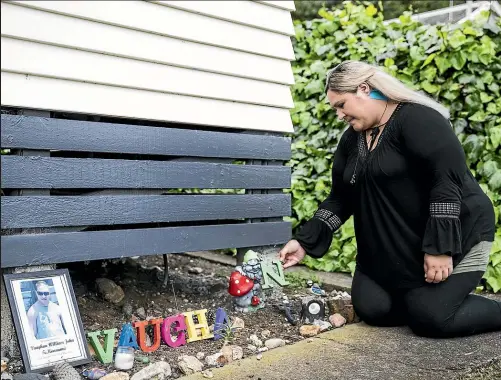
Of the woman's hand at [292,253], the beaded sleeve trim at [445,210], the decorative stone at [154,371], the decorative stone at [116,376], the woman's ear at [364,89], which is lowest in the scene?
the decorative stone at [154,371]

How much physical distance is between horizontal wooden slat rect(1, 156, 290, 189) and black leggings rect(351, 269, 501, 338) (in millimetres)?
905

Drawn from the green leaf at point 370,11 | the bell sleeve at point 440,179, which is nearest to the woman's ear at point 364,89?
the bell sleeve at point 440,179

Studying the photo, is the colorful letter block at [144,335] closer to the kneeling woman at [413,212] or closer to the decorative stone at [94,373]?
the decorative stone at [94,373]

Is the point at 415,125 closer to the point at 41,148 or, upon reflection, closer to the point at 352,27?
the point at 41,148

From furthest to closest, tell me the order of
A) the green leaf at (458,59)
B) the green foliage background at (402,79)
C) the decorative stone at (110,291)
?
the green leaf at (458,59), the green foliage background at (402,79), the decorative stone at (110,291)

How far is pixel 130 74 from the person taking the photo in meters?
2.80

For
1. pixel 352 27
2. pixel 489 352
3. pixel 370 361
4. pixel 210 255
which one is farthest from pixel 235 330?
pixel 352 27

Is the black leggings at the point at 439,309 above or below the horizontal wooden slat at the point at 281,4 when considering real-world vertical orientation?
below

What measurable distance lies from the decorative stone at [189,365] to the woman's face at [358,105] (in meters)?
1.28

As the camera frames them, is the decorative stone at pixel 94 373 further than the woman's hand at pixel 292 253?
No

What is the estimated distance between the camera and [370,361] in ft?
7.71

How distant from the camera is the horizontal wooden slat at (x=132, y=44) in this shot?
242 centimetres

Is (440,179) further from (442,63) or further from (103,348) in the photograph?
(442,63)

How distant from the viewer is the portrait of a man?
2.28 metres
